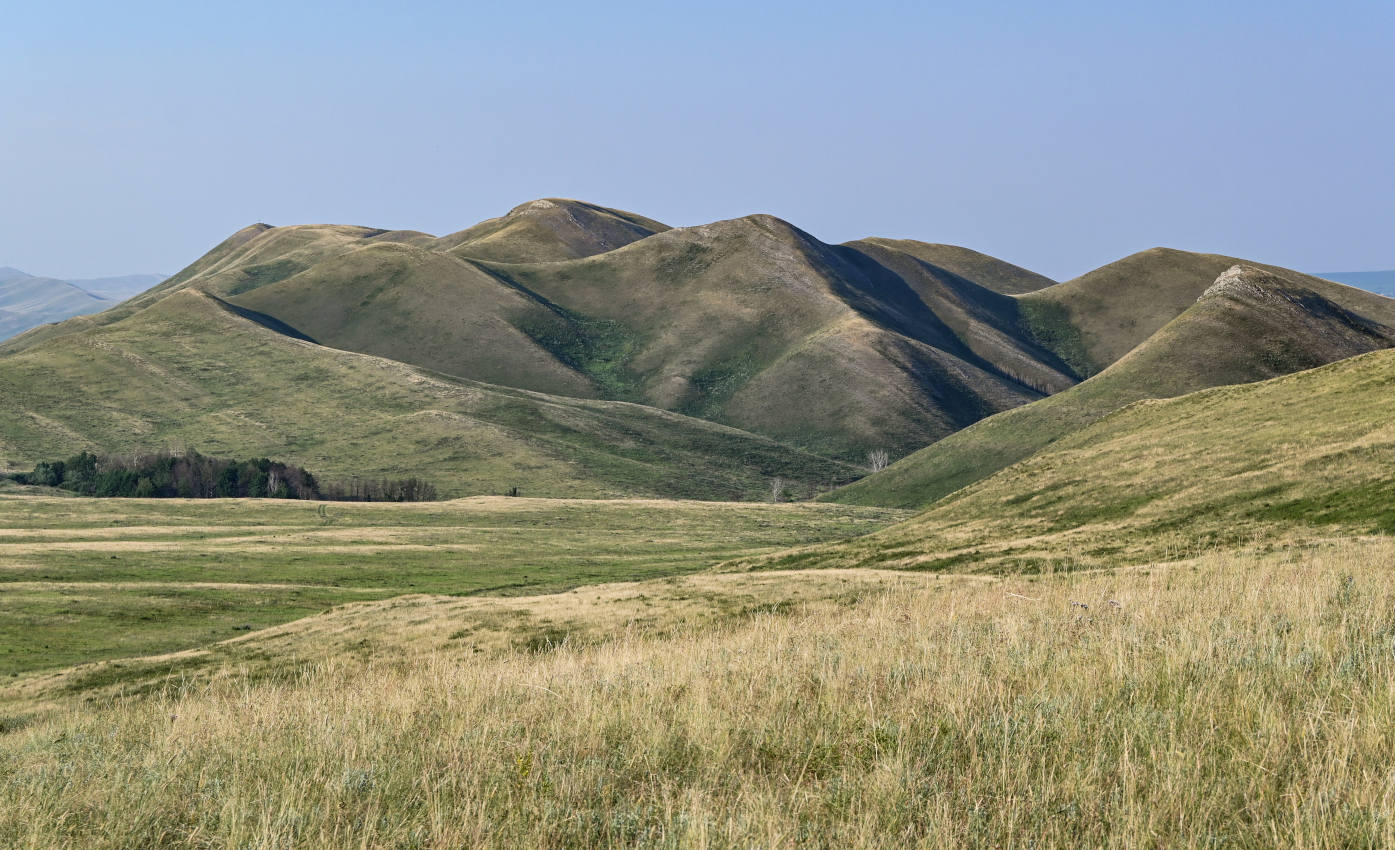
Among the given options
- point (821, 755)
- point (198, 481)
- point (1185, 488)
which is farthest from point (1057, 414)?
point (821, 755)

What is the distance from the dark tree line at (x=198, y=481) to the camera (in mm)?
150250

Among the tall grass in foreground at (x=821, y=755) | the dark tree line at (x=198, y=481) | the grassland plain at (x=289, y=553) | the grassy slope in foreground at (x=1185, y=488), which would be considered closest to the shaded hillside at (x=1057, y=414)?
the grassland plain at (x=289, y=553)

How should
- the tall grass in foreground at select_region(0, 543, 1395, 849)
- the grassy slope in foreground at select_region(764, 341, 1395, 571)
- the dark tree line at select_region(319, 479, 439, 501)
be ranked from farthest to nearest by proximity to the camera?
the dark tree line at select_region(319, 479, 439, 501) → the grassy slope in foreground at select_region(764, 341, 1395, 571) → the tall grass in foreground at select_region(0, 543, 1395, 849)

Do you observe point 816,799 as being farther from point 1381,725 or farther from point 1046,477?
point 1046,477

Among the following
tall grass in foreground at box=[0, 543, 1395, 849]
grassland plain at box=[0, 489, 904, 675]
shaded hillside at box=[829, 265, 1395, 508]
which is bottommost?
grassland plain at box=[0, 489, 904, 675]

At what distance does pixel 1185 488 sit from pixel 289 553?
72.9m

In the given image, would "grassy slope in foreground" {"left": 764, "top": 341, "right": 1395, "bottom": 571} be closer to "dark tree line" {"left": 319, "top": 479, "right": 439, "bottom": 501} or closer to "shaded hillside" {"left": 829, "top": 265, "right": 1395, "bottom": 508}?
"shaded hillside" {"left": 829, "top": 265, "right": 1395, "bottom": 508}

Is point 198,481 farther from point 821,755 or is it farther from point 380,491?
point 821,755

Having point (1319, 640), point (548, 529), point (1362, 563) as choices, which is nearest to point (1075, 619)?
point (1319, 640)

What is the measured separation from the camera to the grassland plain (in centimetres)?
5878

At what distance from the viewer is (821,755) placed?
898 centimetres

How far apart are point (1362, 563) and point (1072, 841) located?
655 inches

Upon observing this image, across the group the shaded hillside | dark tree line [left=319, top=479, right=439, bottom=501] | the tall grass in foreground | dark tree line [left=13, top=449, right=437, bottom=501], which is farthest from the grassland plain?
the tall grass in foreground

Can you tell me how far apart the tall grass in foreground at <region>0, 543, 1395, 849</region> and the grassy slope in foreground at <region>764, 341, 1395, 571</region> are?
2485cm
